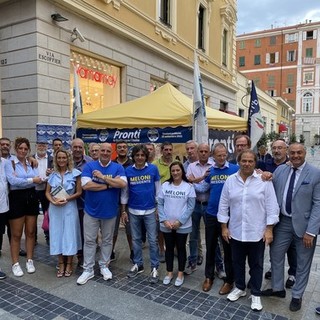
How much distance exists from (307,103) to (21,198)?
222ft

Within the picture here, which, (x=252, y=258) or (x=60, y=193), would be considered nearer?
(x=252, y=258)

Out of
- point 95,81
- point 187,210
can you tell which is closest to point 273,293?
point 187,210

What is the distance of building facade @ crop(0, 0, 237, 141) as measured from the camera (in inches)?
316

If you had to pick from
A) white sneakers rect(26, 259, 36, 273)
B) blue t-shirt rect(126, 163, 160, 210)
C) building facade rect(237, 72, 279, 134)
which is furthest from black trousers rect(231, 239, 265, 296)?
building facade rect(237, 72, 279, 134)

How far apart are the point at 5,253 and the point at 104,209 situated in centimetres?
233

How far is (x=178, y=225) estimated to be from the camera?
13.3 feet

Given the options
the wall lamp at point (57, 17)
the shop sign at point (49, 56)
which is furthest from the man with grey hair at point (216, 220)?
the wall lamp at point (57, 17)

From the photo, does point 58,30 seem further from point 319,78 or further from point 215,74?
point 319,78

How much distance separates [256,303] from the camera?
11.8ft

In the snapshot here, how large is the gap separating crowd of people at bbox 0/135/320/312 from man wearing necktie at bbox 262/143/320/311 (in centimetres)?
1

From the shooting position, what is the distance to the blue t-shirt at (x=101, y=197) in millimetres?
4191

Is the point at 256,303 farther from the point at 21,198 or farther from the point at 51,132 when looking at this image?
the point at 51,132

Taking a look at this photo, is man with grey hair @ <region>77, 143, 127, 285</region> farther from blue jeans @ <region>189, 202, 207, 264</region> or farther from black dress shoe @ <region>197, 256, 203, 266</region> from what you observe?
black dress shoe @ <region>197, 256, 203, 266</region>

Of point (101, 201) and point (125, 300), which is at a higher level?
point (101, 201)
